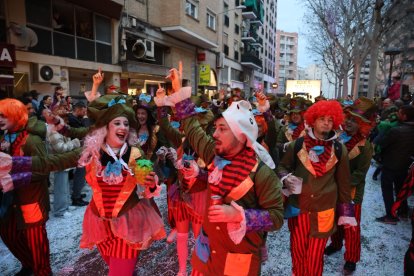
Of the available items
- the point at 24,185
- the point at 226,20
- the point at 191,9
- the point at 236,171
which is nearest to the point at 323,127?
the point at 236,171

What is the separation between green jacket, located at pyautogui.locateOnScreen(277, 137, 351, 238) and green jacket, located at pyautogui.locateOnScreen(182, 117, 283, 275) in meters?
0.99

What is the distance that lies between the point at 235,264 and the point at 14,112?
2.43m

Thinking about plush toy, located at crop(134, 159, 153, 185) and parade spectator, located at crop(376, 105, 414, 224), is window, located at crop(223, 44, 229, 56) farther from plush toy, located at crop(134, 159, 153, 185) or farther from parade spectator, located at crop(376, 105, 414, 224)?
plush toy, located at crop(134, 159, 153, 185)

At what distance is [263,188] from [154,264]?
8.06ft

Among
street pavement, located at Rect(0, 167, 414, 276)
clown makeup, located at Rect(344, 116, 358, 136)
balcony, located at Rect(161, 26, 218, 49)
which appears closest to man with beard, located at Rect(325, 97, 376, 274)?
clown makeup, located at Rect(344, 116, 358, 136)

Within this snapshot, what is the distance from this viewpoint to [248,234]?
2076 mm

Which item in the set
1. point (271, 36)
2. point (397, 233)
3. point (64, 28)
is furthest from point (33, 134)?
point (271, 36)

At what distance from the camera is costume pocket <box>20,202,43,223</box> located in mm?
3068

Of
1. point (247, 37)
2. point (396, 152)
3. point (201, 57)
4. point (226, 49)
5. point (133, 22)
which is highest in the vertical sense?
point (247, 37)

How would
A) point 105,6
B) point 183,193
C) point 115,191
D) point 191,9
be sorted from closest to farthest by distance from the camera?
point 115,191
point 183,193
point 105,6
point 191,9

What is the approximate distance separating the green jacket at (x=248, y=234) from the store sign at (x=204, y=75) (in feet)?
66.1

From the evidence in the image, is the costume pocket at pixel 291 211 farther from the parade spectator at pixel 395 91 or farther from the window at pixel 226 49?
the window at pixel 226 49

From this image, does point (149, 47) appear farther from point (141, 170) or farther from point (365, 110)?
point (141, 170)

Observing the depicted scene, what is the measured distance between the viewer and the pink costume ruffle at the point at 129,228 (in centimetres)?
256
